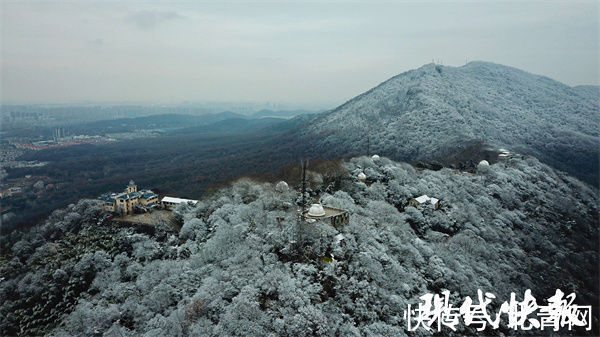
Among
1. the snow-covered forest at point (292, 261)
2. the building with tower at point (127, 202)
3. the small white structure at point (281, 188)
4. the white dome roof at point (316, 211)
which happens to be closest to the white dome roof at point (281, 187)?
the small white structure at point (281, 188)

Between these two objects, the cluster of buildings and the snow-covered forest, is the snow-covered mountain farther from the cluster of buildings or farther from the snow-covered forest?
the cluster of buildings

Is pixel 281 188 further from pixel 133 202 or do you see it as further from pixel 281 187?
pixel 133 202

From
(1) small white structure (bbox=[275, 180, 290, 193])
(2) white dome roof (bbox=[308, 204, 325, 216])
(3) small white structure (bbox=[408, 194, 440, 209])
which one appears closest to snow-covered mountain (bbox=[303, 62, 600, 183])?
(3) small white structure (bbox=[408, 194, 440, 209])

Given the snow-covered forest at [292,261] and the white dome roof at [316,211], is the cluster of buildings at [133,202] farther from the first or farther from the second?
the white dome roof at [316,211]

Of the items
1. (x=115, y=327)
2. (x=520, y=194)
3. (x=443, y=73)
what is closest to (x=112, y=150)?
(x=115, y=327)

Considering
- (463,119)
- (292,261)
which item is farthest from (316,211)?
(463,119)

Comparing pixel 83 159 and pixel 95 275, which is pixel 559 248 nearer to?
pixel 95 275

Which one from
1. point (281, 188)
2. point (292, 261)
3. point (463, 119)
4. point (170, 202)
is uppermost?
point (463, 119)
